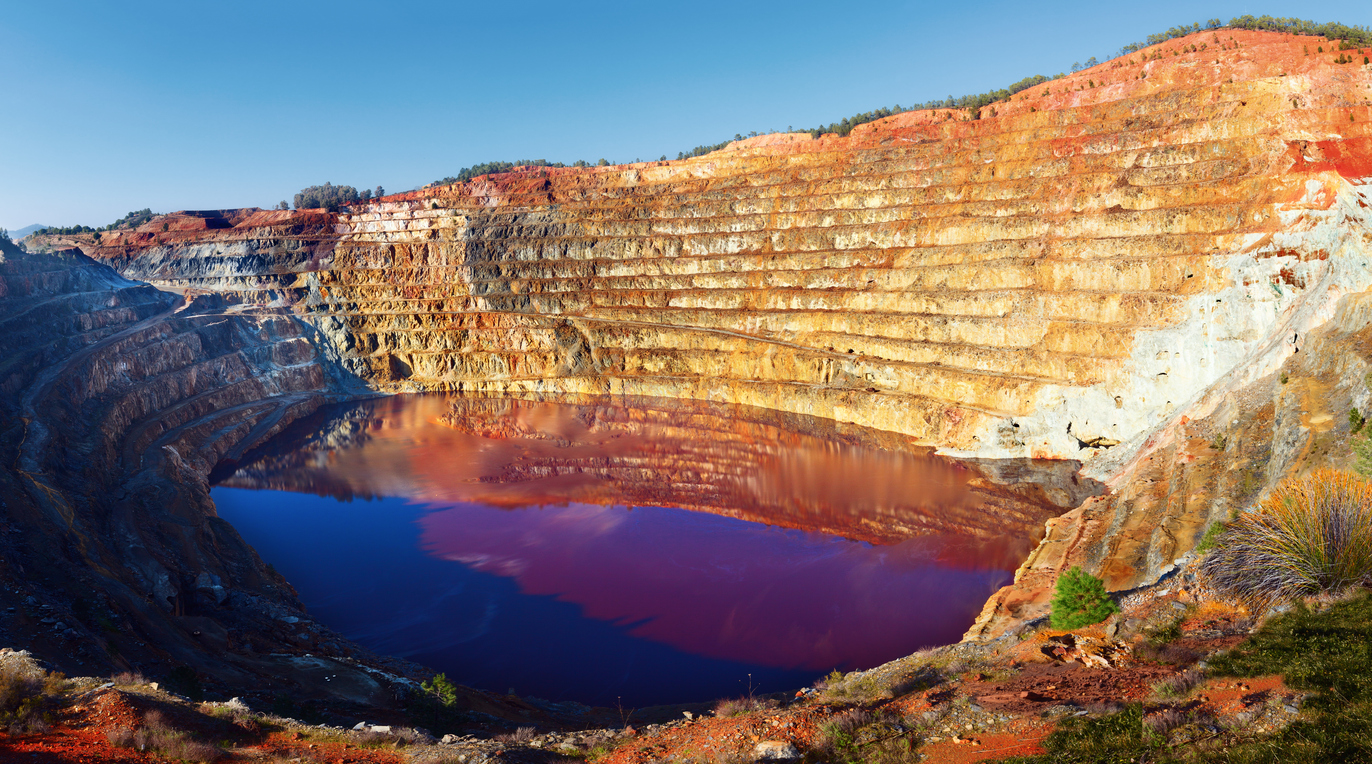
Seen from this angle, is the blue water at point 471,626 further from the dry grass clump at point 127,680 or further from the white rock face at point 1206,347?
the white rock face at point 1206,347

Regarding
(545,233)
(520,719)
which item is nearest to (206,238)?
(545,233)

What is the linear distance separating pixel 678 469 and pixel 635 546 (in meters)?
12.1

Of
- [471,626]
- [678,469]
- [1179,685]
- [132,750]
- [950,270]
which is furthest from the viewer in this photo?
[950,270]

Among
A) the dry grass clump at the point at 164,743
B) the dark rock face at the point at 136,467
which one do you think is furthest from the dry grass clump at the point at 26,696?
the dark rock face at the point at 136,467

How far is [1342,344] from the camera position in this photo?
25.5 m

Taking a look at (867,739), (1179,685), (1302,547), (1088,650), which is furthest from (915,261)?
(867,739)

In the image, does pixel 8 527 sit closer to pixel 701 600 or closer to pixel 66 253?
pixel 701 600

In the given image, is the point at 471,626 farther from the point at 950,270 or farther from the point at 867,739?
the point at 950,270

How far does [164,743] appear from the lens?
11750 mm

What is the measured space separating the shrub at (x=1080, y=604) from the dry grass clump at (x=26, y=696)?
68.1 feet

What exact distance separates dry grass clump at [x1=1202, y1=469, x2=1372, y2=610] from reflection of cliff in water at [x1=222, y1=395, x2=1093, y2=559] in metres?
16.8

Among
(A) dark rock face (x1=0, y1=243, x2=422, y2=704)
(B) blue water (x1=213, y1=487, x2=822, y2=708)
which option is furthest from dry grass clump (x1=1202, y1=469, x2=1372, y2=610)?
(A) dark rock face (x1=0, y1=243, x2=422, y2=704)

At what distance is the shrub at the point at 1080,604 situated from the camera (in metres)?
16.5

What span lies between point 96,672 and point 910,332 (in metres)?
50.9
